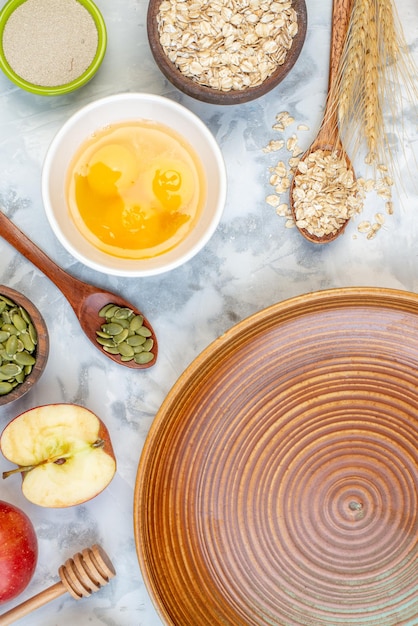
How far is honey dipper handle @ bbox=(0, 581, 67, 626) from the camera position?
1003 millimetres

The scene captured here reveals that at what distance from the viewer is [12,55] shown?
1.00 meters

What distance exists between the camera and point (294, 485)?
39.9 inches

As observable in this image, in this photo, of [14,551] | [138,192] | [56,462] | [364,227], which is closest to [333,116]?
[364,227]

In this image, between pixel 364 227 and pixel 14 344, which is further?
pixel 364 227

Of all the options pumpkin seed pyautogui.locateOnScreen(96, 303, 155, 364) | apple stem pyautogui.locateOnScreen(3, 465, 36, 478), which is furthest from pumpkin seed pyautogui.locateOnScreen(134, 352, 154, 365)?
apple stem pyautogui.locateOnScreen(3, 465, 36, 478)

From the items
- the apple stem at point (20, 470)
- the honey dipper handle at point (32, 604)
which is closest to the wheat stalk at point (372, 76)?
the apple stem at point (20, 470)

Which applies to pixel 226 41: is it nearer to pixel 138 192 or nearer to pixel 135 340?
pixel 138 192

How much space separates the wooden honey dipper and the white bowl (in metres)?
0.43

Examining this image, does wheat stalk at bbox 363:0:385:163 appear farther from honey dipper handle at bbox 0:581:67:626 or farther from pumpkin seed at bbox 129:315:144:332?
honey dipper handle at bbox 0:581:67:626

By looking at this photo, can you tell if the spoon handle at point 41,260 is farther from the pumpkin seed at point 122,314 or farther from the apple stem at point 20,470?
the apple stem at point 20,470

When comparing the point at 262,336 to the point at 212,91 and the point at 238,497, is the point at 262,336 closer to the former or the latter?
the point at 238,497

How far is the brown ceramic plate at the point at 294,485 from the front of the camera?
984 mm

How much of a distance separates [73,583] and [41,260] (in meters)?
0.47

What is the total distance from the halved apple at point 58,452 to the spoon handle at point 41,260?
18cm
